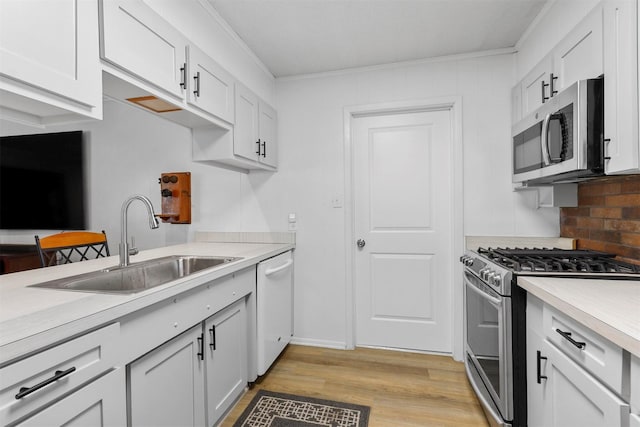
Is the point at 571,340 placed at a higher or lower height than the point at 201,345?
higher

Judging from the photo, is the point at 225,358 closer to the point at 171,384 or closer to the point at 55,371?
the point at 171,384

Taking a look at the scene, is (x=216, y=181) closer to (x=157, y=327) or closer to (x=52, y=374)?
(x=157, y=327)

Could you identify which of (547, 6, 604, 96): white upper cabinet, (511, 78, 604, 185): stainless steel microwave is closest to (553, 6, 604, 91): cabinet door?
(547, 6, 604, 96): white upper cabinet

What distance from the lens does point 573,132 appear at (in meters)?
1.36

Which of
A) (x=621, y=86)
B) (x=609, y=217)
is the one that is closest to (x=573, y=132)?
(x=621, y=86)

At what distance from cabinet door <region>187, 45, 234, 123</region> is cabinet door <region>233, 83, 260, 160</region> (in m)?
0.10

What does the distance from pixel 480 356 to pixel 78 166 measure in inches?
121

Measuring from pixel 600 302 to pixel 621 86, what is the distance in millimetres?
822

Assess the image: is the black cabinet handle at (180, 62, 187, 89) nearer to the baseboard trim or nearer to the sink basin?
the sink basin

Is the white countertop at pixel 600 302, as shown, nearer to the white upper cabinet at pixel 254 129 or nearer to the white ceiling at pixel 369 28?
the white ceiling at pixel 369 28

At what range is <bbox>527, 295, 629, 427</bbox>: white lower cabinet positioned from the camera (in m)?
0.87

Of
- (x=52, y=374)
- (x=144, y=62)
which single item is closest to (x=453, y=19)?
(x=144, y=62)

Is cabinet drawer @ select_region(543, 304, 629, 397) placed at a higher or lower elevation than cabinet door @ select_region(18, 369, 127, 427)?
higher

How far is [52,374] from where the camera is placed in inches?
31.2
